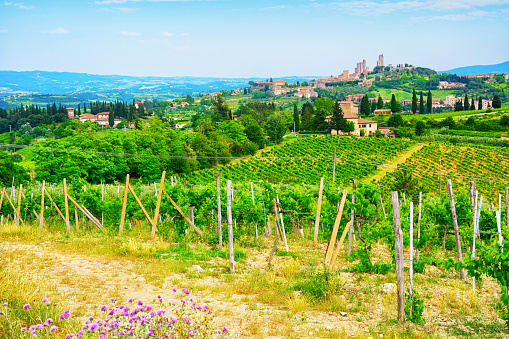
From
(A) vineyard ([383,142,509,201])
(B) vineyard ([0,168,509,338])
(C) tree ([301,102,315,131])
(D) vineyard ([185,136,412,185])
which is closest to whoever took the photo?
(B) vineyard ([0,168,509,338])

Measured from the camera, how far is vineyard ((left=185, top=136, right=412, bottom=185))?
4703cm

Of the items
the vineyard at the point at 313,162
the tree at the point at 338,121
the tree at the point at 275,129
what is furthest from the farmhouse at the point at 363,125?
the vineyard at the point at 313,162

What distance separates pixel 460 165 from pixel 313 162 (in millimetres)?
18847

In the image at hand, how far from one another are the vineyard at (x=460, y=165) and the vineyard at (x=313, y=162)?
14.0 feet

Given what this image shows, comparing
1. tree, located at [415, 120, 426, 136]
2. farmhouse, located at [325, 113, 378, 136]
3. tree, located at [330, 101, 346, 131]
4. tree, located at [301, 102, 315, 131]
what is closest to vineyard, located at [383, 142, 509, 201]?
tree, located at [415, 120, 426, 136]

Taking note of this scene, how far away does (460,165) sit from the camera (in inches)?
2014

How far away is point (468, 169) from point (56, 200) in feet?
160

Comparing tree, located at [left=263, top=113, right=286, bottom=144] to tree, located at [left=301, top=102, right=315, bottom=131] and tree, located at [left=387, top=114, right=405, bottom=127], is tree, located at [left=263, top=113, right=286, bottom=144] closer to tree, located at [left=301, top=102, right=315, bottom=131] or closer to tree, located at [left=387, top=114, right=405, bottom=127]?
tree, located at [left=301, top=102, right=315, bottom=131]

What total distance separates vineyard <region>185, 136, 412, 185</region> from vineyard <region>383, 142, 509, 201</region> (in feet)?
14.0

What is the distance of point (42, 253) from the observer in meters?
9.38

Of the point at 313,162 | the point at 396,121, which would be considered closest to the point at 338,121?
the point at 396,121

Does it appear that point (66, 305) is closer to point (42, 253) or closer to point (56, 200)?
point (42, 253)

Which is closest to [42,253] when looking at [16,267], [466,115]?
[16,267]

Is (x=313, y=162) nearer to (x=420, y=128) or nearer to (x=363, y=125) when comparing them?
(x=363, y=125)
